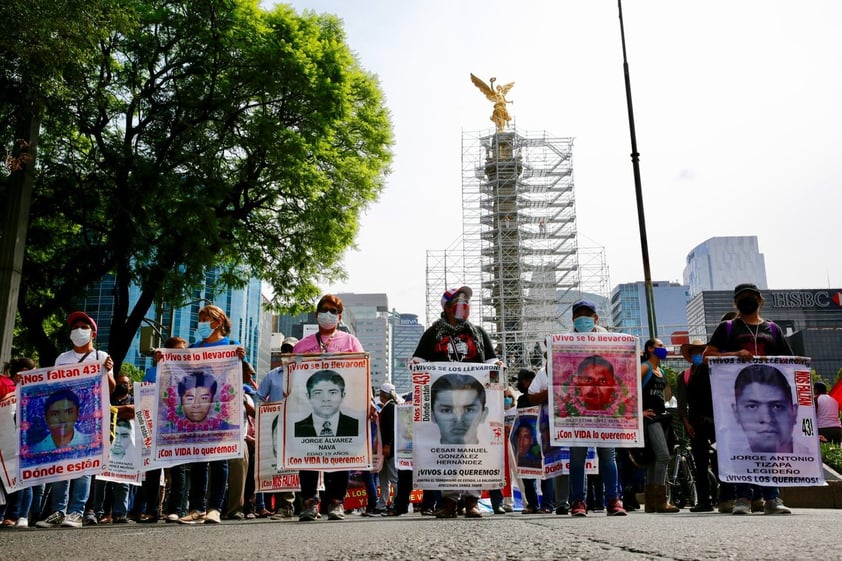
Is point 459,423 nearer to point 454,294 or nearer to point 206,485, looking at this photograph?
point 454,294

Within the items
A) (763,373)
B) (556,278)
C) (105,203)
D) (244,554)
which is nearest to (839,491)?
(763,373)

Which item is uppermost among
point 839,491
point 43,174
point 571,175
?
point 571,175

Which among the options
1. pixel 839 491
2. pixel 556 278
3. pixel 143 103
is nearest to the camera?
pixel 839 491

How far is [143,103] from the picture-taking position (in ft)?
55.7

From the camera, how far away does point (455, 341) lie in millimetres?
7520

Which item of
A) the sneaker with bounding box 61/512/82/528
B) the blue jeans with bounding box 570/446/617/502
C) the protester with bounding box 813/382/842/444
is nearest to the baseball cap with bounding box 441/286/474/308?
the blue jeans with bounding box 570/446/617/502

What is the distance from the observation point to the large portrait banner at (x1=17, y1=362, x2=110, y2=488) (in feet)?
23.9

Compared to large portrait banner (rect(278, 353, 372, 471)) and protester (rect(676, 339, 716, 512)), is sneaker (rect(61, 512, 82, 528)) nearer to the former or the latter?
large portrait banner (rect(278, 353, 372, 471))

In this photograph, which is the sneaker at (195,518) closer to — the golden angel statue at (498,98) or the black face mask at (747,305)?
the black face mask at (747,305)

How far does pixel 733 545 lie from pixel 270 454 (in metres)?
6.75

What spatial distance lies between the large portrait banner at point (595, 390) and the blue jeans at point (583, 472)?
0.12 m

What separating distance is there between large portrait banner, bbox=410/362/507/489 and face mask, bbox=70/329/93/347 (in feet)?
10.3

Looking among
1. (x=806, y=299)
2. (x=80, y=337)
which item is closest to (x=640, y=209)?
(x=80, y=337)

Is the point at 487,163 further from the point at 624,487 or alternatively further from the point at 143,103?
the point at 624,487
